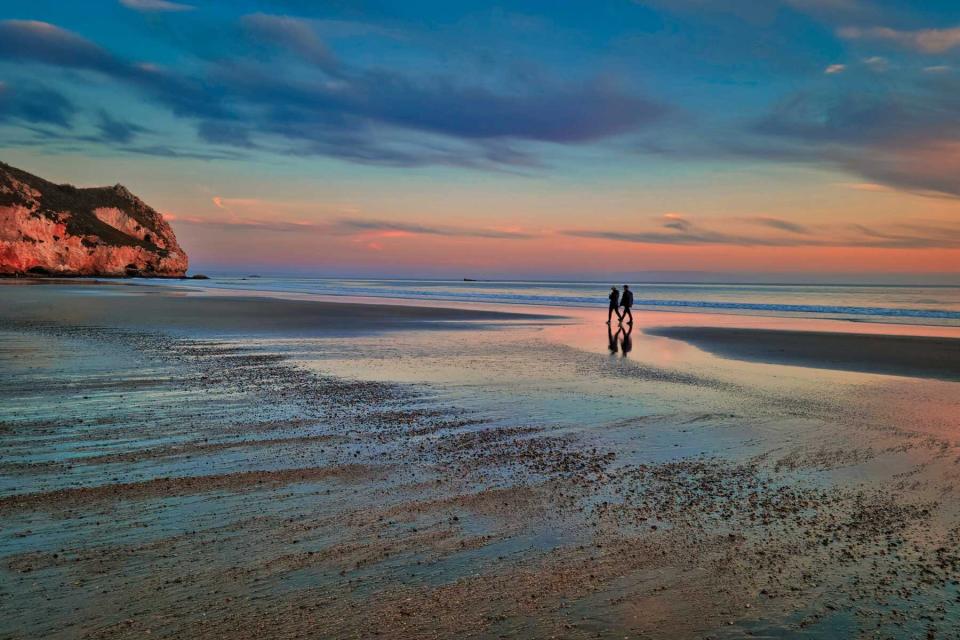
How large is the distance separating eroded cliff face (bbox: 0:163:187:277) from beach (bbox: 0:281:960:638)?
429 ft

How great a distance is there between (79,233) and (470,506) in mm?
157192

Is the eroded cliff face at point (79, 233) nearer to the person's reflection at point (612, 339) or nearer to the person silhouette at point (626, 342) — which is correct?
the person's reflection at point (612, 339)

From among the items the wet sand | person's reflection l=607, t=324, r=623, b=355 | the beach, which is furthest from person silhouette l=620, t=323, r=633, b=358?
the beach

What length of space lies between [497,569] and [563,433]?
15.5ft

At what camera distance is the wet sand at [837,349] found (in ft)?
58.4

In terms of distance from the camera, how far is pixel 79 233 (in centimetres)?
13638

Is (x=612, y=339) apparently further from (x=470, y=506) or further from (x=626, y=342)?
(x=470, y=506)

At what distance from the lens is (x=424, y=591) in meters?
4.34

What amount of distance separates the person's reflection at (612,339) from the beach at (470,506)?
6.99 metres

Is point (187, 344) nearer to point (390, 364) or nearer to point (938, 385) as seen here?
Answer: point (390, 364)

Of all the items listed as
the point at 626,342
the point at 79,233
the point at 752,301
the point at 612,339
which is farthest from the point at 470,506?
the point at 79,233

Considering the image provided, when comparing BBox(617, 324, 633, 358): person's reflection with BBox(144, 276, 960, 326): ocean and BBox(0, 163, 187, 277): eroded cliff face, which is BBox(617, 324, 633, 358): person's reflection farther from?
BBox(0, 163, 187, 277): eroded cliff face

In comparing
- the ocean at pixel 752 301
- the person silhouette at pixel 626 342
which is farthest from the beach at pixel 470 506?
the ocean at pixel 752 301

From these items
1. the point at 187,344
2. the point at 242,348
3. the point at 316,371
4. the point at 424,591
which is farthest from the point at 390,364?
the point at 424,591
